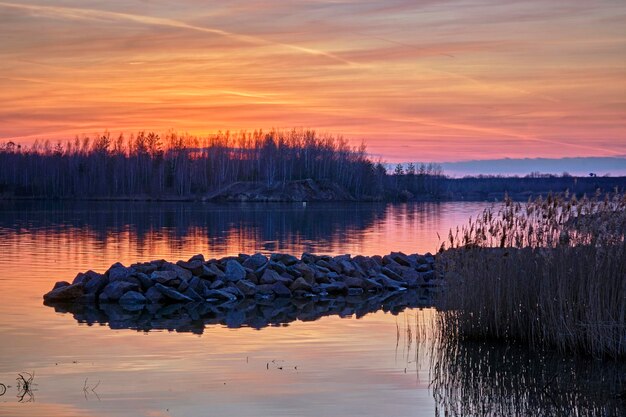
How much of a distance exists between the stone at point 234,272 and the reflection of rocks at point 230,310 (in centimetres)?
100

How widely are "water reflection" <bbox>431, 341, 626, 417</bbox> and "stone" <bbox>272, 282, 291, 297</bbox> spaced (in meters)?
7.06

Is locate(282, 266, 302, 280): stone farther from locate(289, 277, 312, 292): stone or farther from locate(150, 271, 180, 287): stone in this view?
locate(150, 271, 180, 287): stone

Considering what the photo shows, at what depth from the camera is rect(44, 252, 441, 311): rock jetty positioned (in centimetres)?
1850

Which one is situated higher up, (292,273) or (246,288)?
(292,273)

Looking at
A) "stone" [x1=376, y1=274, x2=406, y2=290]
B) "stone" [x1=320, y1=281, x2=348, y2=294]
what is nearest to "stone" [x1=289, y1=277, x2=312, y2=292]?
"stone" [x1=320, y1=281, x2=348, y2=294]

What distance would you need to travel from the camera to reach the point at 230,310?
17500mm

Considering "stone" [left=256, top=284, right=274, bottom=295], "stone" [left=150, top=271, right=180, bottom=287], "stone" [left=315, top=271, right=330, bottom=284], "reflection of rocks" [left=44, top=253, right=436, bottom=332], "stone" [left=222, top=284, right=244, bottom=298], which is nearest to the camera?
"reflection of rocks" [left=44, top=253, right=436, bottom=332]

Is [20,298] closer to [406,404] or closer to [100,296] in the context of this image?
[100,296]

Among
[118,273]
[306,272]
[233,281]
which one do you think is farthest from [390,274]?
[118,273]

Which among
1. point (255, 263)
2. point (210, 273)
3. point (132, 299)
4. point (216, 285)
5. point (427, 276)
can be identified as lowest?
point (132, 299)

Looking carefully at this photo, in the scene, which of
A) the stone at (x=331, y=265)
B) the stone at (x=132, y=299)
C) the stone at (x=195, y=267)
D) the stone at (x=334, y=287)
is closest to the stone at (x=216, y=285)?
the stone at (x=195, y=267)

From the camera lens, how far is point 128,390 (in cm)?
1030

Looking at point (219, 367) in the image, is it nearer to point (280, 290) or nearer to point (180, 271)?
point (180, 271)

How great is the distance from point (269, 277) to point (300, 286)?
800mm
